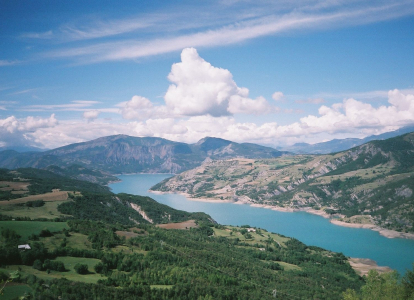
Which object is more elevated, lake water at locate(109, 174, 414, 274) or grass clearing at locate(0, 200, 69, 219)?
grass clearing at locate(0, 200, 69, 219)

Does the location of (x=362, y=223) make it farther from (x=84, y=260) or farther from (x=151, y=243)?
(x=84, y=260)

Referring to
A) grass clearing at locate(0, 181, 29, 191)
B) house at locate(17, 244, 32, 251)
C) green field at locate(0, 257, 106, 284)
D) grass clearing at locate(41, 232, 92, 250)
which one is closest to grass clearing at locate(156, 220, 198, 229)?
grass clearing at locate(41, 232, 92, 250)

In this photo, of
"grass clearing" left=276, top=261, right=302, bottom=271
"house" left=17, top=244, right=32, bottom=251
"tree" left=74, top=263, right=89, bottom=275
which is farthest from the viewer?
"grass clearing" left=276, top=261, right=302, bottom=271

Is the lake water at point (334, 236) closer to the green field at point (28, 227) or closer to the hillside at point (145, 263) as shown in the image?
the hillside at point (145, 263)

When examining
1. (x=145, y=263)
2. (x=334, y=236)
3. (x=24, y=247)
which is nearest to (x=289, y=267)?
(x=145, y=263)

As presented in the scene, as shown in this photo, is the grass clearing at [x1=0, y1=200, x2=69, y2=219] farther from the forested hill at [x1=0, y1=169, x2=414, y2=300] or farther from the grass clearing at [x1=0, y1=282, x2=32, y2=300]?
the grass clearing at [x1=0, y1=282, x2=32, y2=300]

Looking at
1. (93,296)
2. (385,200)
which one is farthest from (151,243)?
(385,200)

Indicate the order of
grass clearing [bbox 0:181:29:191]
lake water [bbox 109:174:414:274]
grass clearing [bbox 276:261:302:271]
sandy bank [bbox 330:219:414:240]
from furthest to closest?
sandy bank [bbox 330:219:414:240]
grass clearing [bbox 0:181:29:191]
lake water [bbox 109:174:414:274]
grass clearing [bbox 276:261:302:271]

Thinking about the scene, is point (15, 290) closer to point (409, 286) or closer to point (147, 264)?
point (147, 264)

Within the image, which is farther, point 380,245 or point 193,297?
point 380,245

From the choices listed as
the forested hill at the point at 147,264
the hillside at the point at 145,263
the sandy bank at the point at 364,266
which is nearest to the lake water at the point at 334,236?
the sandy bank at the point at 364,266
